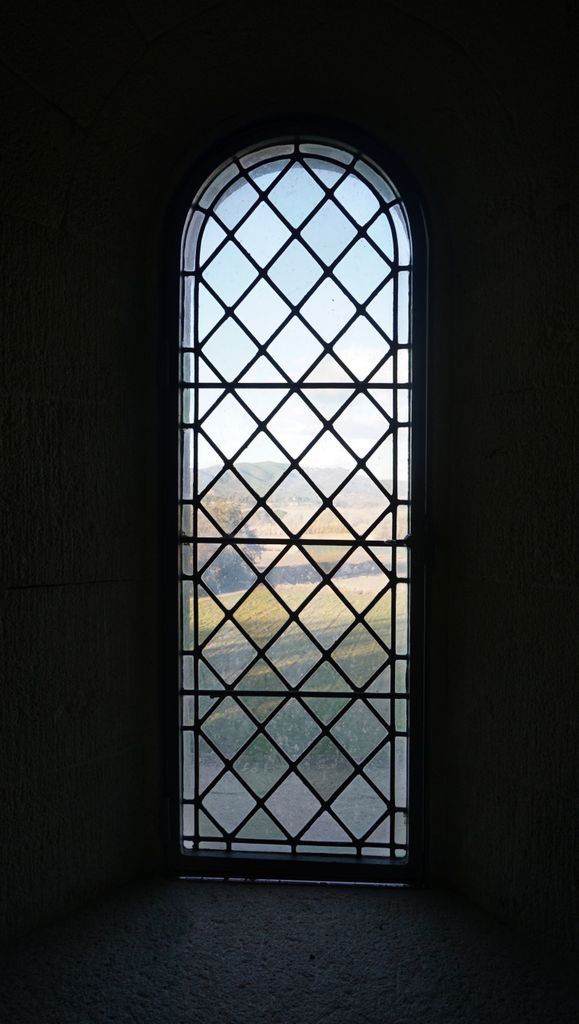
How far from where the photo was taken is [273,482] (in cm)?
232

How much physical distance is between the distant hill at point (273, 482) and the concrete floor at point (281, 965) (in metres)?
1.21

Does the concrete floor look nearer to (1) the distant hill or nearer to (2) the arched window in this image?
(2) the arched window

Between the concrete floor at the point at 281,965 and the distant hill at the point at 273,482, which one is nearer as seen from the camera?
the concrete floor at the point at 281,965

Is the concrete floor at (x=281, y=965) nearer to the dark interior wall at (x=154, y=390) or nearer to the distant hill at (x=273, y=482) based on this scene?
the dark interior wall at (x=154, y=390)

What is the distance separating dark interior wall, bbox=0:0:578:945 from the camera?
1.95 meters

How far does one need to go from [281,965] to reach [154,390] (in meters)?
1.66

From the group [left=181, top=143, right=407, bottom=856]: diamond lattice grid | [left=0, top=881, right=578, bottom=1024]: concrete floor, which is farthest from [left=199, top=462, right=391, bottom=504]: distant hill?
[left=0, top=881, right=578, bottom=1024]: concrete floor

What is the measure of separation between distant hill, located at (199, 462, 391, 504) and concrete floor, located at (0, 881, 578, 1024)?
121 cm

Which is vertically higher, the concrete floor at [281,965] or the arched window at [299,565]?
the arched window at [299,565]

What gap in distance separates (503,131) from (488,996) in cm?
224

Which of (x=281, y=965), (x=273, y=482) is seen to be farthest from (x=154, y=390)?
(x=281, y=965)

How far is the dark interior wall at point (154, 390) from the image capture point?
6.38 ft

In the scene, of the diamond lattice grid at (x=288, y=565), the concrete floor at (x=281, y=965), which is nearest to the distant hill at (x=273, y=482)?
A: the diamond lattice grid at (x=288, y=565)

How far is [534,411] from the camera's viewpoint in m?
1.97
